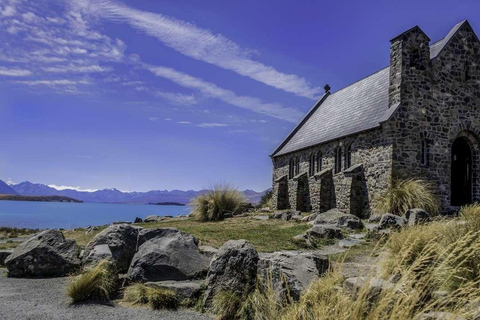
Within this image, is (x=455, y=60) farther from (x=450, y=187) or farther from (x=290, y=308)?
(x=290, y=308)

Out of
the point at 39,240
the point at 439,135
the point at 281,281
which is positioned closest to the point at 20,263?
the point at 39,240

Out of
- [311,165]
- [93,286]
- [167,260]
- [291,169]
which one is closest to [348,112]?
[311,165]

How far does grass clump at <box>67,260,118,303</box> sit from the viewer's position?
7.66m

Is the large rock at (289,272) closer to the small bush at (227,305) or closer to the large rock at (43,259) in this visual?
the small bush at (227,305)

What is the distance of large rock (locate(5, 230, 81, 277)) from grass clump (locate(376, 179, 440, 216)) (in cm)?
1355

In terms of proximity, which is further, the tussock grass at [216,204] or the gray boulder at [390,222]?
the tussock grass at [216,204]

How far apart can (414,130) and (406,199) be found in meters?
4.31

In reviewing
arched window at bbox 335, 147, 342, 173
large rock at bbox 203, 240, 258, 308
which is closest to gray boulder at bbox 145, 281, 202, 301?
large rock at bbox 203, 240, 258, 308

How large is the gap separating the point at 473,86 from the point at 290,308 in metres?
21.3

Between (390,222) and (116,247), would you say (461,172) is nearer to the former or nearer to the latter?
(390,222)

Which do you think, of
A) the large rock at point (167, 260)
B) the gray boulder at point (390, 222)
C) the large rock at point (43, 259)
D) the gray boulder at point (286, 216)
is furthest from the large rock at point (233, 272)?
the gray boulder at point (286, 216)

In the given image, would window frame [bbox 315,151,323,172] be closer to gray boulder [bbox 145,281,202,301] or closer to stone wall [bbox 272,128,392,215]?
stone wall [bbox 272,128,392,215]

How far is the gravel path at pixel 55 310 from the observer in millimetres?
6828

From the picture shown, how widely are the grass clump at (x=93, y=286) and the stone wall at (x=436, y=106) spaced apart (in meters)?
15.1
